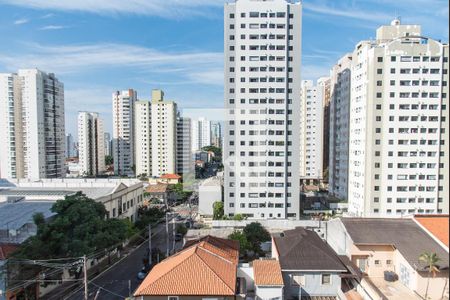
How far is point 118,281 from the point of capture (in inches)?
774

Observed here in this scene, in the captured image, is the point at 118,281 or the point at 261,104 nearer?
the point at 118,281

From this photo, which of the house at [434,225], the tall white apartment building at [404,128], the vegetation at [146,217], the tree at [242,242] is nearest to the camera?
the house at [434,225]

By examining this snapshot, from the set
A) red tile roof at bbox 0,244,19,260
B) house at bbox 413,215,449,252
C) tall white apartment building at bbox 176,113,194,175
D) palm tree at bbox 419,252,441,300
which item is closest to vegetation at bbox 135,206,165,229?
red tile roof at bbox 0,244,19,260

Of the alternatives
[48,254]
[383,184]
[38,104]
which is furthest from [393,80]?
[38,104]

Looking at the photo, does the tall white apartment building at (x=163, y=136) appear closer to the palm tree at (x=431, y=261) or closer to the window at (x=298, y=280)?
the window at (x=298, y=280)

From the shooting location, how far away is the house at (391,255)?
15258 mm

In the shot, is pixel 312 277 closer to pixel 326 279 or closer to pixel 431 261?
pixel 326 279

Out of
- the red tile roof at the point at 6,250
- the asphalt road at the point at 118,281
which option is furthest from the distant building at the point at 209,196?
the red tile roof at the point at 6,250

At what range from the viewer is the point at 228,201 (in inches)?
1329

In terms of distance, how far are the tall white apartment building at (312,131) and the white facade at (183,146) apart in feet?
72.3

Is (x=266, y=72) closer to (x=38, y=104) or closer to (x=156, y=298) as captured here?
(x=156, y=298)

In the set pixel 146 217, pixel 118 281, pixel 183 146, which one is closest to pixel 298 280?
pixel 118 281

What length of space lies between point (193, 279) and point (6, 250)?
34.8 feet

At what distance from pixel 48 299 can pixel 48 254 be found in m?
3.41
